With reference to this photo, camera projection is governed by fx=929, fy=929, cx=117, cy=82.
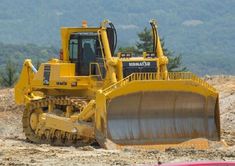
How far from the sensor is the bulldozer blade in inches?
765

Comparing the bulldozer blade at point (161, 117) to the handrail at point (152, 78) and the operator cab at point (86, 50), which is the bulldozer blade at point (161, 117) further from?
the operator cab at point (86, 50)

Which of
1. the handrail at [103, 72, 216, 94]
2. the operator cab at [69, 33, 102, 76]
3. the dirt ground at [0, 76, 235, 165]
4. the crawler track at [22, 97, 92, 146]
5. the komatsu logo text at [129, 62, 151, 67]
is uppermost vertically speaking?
the operator cab at [69, 33, 102, 76]

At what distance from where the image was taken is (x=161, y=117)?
65.4 ft

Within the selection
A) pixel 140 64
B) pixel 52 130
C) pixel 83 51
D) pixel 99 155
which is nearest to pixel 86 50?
pixel 83 51

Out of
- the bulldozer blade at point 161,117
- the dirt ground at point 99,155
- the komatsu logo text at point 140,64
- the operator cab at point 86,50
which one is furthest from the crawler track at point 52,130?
the komatsu logo text at point 140,64

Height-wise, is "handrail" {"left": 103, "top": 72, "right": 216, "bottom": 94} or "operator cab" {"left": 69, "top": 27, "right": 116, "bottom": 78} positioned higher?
"operator cab" {"left": 69, "top": 27, "right": 116, "bottom": 78}

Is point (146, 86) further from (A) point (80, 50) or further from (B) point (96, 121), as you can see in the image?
(A) point (80, 50)

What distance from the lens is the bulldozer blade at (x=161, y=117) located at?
1944 centimetres

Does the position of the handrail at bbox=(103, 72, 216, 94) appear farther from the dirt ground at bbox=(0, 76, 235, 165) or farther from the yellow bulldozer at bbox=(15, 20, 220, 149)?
the dirt ground at bbox=(0, 76, 235, 165)

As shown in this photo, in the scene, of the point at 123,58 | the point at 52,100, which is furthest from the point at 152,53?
the point at 52,100

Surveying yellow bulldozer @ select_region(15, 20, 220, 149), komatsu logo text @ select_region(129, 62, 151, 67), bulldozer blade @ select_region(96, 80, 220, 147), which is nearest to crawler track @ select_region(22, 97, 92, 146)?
yellow bulldozer @ select_region(15, 20, 220, 149)

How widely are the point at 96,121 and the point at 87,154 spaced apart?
1.61 m

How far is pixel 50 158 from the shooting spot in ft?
56.3

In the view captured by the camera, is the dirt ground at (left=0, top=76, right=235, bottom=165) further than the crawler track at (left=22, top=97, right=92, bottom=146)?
No
